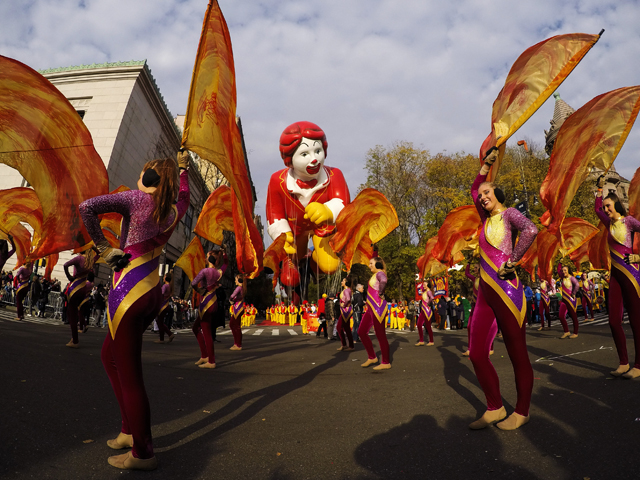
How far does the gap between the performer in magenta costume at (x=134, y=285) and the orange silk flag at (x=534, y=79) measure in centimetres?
309

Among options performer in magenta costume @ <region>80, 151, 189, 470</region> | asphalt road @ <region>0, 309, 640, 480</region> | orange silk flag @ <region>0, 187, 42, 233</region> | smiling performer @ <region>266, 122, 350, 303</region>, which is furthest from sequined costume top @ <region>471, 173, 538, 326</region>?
orange silk flag @ <region>0, 187, 42, 233</region>

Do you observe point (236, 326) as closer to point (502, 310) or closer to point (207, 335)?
point (207, 335)

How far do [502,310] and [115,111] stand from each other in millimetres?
25589

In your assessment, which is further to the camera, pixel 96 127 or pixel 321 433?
pixel 96 127

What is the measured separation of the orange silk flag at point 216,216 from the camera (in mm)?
8062

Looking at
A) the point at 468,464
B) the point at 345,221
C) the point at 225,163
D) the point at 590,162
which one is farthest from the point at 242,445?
the point at 345,221

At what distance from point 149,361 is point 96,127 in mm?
20920

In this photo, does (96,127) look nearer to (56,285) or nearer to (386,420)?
(56,285)

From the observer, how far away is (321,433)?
321cm

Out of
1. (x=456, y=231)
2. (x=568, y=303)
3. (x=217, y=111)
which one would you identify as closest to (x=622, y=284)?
(x=217, y=111)

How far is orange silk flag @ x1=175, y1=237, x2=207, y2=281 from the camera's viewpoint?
8.66 meters

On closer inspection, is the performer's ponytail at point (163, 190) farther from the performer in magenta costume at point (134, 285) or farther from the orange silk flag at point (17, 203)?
the orange silk flag at point (17, 203)

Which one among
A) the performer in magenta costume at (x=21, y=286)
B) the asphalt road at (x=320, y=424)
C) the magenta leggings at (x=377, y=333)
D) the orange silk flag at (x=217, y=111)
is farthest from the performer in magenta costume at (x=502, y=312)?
the performer in magenta costume at (x=21, y=286)

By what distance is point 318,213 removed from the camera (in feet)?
35.6
